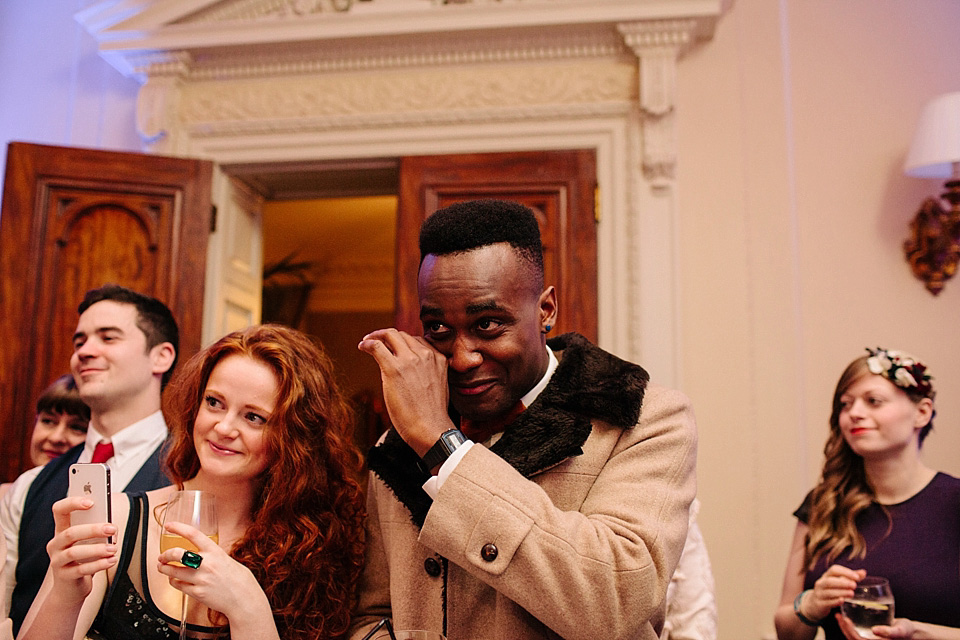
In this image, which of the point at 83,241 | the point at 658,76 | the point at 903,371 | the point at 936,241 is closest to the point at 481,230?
the point at 903,371

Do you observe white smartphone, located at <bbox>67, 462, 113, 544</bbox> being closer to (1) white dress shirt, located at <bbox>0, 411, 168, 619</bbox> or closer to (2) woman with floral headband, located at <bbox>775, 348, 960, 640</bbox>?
(1) white dress shirt, located at <bbox>0, 411, 168, 619</bbox>

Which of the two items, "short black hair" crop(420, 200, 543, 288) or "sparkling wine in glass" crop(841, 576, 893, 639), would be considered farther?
"sparkling wine in glass" crop(841, 576, 893, 639)

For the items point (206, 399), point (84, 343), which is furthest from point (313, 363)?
point (84, 343)

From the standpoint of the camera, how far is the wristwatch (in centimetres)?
146

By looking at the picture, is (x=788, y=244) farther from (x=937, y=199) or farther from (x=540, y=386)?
(x=540, y=386)

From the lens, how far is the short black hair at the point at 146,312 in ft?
9.26

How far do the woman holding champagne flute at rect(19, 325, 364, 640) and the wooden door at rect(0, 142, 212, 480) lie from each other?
6.27 ft

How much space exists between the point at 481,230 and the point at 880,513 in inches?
72.3

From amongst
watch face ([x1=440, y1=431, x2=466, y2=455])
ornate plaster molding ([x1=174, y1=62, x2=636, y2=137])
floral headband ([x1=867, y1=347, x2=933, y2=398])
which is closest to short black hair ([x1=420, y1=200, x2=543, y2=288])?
watch face ([x1=440, y1=431, x2=466, y2=455])

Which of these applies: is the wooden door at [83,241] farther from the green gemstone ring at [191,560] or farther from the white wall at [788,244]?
the green gemstone ring at [191,560]

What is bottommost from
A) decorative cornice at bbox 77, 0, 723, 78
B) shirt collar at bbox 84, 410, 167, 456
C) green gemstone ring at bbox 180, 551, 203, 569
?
green gemstone ring at bbox 180, 551, 203, 569

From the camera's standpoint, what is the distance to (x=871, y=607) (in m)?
2.17

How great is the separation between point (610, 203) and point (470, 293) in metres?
2.21

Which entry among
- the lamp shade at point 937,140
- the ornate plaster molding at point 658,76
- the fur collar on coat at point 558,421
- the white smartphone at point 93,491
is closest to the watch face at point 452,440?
the fur collar on coat at point 558,421
